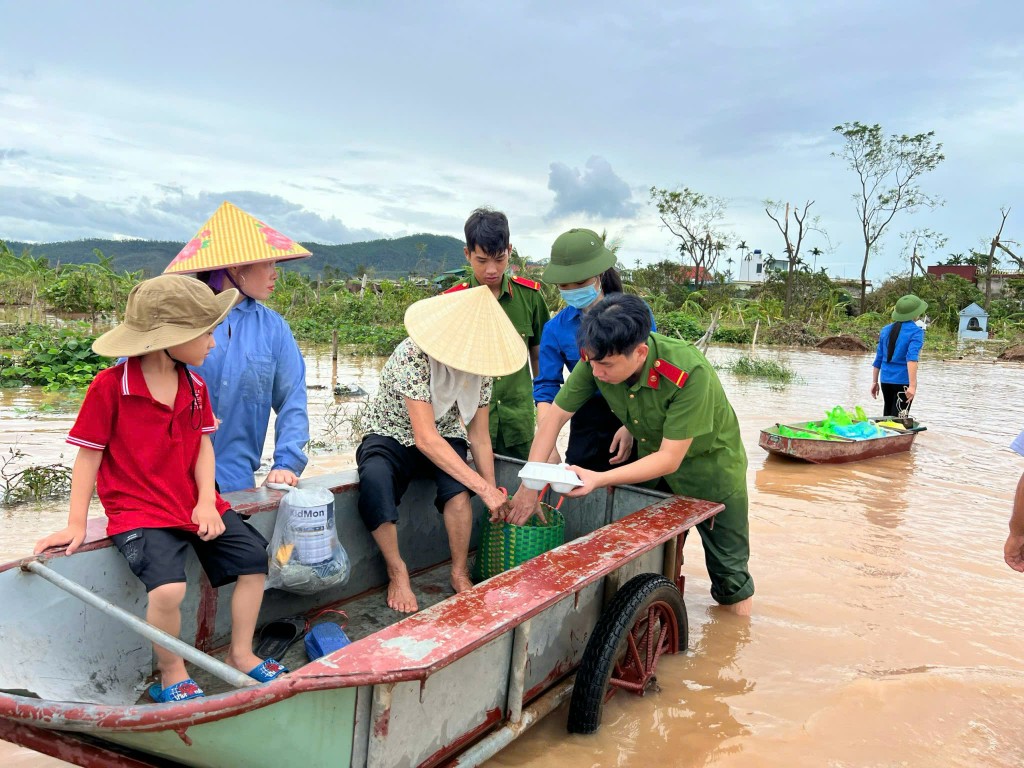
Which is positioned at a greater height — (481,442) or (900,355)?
(900,355)

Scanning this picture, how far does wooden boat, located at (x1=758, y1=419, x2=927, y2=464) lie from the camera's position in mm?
7180

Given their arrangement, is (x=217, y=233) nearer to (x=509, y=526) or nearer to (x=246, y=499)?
(x=246, y=499)

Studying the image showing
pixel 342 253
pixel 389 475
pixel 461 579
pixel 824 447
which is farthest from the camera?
pixel 342 253

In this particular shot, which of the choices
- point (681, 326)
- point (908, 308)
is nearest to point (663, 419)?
point (908, 308)

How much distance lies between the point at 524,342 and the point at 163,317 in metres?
1.64

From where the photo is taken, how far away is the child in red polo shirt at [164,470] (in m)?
2.14

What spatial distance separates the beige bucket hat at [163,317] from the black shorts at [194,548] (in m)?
0.56

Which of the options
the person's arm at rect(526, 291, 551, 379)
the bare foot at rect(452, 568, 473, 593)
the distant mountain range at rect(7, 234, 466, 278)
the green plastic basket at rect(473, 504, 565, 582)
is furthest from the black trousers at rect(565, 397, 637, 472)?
the distant mountain range at rect(7, 234, 466, 278)

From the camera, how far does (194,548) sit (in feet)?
7.96

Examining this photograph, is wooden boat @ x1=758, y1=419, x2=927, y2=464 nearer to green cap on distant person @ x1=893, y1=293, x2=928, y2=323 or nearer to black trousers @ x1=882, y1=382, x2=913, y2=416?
black trousers @ x1=882, y1=382, x2=913, y2=416

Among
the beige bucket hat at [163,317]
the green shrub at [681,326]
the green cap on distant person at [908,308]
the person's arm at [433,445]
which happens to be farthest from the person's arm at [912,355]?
the green shrub at [681,326]

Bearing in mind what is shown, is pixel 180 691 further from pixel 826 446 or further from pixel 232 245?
pixel 826 446

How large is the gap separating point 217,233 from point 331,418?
5.57 m

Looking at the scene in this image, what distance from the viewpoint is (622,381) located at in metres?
2.97
